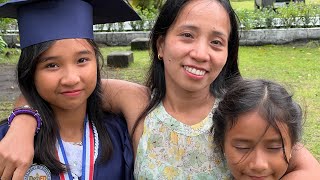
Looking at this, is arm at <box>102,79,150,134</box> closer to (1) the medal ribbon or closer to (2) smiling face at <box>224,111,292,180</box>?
(1) the medal ribbon

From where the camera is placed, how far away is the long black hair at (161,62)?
7.68 feet

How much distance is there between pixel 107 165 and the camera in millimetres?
2246

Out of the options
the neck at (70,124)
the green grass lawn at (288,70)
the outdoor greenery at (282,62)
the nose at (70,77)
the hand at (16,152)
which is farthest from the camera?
the outdoor greenery at (282,62)

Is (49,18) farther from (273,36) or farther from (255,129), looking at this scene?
(273,36)

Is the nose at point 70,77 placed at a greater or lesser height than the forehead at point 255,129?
greater

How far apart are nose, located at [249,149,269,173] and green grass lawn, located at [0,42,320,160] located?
3121 millimetres

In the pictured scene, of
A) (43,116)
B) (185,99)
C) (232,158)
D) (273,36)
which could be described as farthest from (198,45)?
(273,36)

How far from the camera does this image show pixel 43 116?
7.21ft

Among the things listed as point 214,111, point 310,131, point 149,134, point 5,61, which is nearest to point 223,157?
point 214,111

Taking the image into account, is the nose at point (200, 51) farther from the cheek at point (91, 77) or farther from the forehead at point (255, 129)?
the cheek at point (91, 77)

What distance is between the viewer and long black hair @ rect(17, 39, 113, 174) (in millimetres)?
2121

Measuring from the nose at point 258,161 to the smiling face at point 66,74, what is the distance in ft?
2.37

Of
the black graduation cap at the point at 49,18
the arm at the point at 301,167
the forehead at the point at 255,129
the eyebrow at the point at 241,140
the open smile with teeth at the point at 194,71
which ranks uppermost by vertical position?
the black graduation cap at the point at 49,18

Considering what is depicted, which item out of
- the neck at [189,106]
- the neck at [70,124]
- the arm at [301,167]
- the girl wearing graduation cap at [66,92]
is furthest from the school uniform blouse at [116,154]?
the arm at [301,167]
